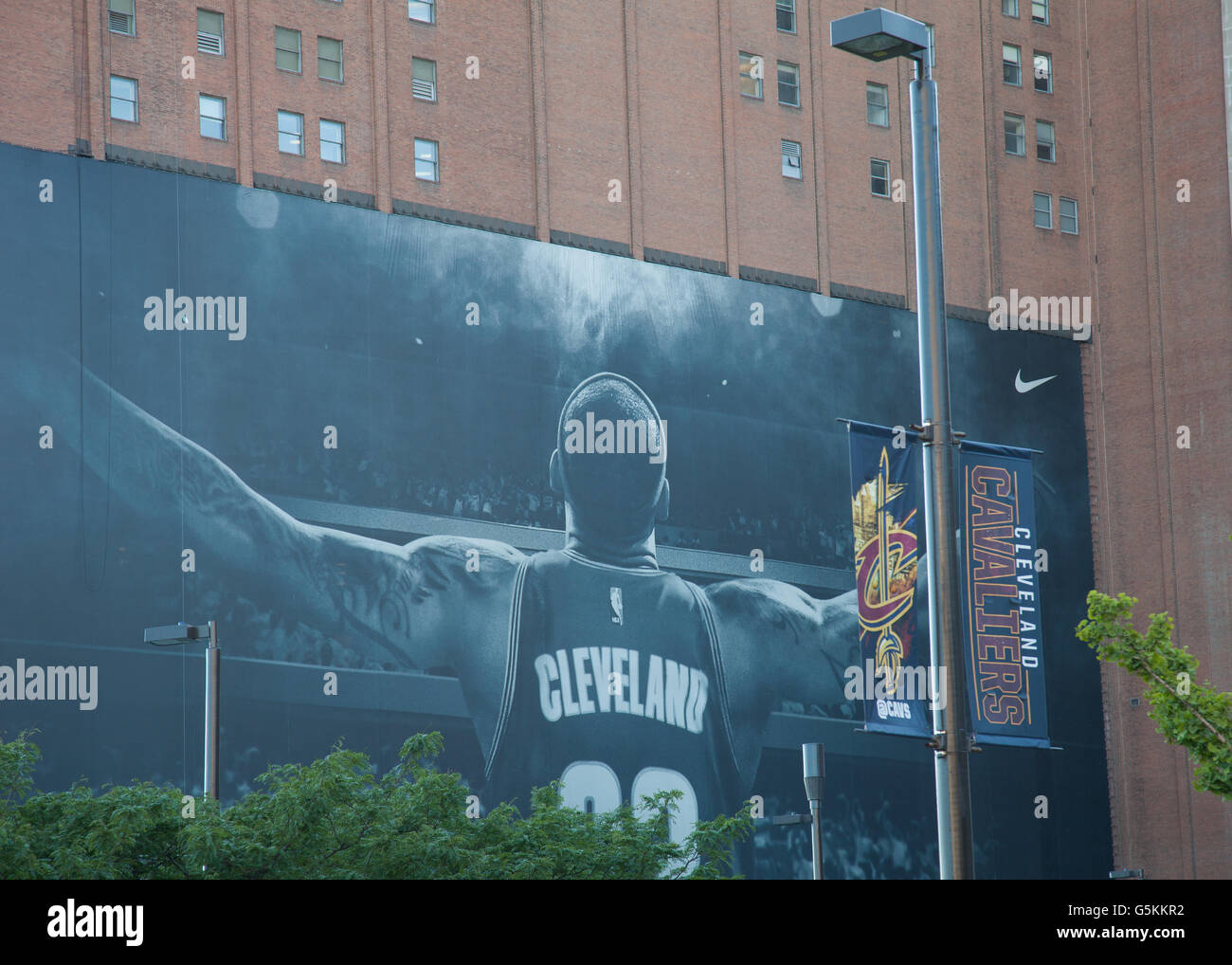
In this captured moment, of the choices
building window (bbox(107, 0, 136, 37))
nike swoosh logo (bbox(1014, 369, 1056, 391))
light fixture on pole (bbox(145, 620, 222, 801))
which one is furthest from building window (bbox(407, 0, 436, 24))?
light fixture on pole (bbox(145, 620, 222, 801))

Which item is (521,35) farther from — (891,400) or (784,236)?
(891,400)

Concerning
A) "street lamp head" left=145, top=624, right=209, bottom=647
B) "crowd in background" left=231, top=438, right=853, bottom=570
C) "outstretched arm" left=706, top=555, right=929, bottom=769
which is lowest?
"street lamp head" left=145, top=624, right=209, bottom=647

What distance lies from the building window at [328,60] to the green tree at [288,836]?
29301 mm

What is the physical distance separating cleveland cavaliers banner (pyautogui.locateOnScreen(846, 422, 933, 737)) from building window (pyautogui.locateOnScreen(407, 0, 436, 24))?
3335 centimetres

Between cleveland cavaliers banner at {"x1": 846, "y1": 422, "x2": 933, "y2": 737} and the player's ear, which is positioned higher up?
the player's ear

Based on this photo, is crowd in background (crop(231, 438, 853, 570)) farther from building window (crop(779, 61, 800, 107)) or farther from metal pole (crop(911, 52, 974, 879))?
metal pole (crop(911, 52, 974, 879))

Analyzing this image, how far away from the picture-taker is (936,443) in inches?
440

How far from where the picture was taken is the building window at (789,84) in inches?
2115

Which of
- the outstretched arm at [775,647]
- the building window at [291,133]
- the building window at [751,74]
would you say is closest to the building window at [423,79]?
the building window at [291,133]

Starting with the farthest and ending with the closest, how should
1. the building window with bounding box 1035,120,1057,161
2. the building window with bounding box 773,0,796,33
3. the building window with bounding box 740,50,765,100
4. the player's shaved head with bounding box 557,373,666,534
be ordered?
the building window with bounding box 1035,120,1057,161 → the building window with bounding box 773,0,796,33 → the building window with bounding box 740,50,765,100 → the player's shaved head with bounding box 557,373,666,534

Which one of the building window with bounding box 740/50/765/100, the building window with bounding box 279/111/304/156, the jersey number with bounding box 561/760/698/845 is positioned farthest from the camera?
the building window with bounding box 740/50/765/100

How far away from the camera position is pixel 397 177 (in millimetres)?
45938

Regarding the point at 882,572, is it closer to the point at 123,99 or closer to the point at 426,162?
the point at 123,99

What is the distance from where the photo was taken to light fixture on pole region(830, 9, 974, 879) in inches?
409
